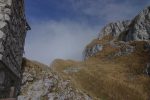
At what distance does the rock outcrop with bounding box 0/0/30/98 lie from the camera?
554 inches

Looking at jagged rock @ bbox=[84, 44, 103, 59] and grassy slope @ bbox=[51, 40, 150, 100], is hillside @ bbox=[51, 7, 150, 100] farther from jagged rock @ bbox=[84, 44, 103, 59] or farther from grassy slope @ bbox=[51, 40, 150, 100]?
jagged rock @ bbox=[84, 44, 103, 59]

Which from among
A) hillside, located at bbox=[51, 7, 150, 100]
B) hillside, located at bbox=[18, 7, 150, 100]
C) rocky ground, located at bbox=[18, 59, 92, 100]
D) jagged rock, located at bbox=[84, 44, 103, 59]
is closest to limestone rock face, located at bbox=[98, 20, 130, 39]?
hillside, located at bbox=[18, 7, 150, 100]

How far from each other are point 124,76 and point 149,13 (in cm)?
3359

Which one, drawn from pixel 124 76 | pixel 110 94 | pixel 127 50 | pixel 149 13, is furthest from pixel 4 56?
pixel 149 13

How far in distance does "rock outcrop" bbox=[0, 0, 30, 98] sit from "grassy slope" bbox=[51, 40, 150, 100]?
→ 825cm

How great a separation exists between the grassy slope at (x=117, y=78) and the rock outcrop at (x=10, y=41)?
8250 mm

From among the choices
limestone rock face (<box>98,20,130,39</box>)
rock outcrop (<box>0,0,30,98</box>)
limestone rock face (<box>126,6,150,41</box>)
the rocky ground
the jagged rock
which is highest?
limestone rock face (<box>98,20,130,39</box>)

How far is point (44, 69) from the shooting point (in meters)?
23.1

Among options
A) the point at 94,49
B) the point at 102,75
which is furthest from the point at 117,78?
the point at 94,49

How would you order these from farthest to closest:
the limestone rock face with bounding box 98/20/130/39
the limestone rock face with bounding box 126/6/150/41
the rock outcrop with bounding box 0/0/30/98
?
the limestone rock face with bounding box 98/20/130/39, the limestone rock face with bounding box 126/6/150/41, the rock outcrop with bounding box 0/0/30/98

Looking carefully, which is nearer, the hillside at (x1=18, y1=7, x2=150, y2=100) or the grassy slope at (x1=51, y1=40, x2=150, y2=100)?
the hillside at (x1=18, y1=7, x2=150, y2=100)

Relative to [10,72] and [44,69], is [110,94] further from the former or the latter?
[10,72]

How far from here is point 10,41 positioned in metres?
15.2

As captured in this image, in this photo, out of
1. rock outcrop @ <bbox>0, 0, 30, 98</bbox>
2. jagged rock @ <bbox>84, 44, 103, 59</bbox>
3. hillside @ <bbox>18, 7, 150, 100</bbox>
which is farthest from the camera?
jagged rock @ <bbox>84, 44, 103, 59</bbox>
